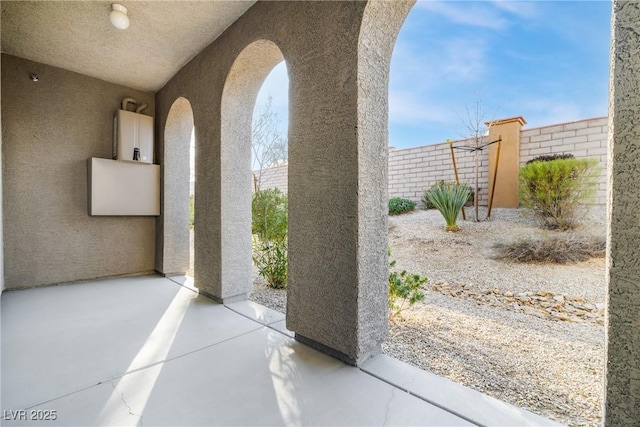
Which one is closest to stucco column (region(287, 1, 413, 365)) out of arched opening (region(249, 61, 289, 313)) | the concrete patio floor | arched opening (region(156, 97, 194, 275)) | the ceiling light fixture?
the concrete patio floor

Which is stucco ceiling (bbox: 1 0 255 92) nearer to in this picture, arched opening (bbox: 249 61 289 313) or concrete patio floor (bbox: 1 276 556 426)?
arched opening (bbox: 249 61 289 313)

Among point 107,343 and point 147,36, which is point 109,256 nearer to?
point 107,343

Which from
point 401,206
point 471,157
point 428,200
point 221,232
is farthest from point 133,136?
point 471,157

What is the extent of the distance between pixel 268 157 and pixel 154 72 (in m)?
2.60

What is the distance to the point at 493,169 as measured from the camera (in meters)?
5.71

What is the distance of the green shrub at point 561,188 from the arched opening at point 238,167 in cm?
477

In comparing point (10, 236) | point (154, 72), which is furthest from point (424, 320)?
point (10, 236)

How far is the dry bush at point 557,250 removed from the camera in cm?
396

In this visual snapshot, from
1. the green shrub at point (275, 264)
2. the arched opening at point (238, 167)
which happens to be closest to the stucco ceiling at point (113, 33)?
the arched opening at point (238, 167)

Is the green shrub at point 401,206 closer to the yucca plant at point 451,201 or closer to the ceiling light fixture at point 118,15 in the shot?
the yucca plant at point 451,201

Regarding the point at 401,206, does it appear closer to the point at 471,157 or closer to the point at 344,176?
the point at 471,157

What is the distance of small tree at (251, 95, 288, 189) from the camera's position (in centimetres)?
598

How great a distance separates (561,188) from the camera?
457cm

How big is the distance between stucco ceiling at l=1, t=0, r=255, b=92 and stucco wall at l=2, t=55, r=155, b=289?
0.33 metres
